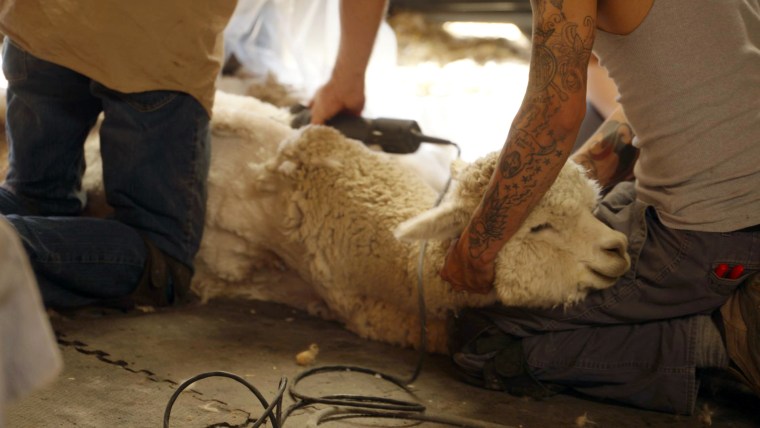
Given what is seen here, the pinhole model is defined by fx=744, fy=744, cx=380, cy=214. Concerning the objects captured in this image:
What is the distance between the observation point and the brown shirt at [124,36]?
93.0 inches

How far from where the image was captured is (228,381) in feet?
7.13

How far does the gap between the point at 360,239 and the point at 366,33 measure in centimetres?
88

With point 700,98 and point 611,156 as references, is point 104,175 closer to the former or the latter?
point 611,156

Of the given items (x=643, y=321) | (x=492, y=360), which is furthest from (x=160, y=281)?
(x=643, y=321)

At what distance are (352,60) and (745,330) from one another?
1.71 meters

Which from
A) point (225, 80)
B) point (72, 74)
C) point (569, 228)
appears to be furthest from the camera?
point (225, 80)

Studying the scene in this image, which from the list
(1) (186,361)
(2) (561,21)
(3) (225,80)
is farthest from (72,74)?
(2) (561,21)

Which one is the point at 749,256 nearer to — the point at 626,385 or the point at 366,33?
the point at 626,385

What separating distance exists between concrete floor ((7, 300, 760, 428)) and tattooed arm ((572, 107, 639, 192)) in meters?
0.87

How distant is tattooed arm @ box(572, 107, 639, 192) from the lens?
2.80 meters

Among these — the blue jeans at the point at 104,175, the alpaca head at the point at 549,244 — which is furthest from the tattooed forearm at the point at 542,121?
the blue jeans at the point at 104,175

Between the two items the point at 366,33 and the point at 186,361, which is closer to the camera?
the point at 186,361

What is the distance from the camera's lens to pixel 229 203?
2.91 meters

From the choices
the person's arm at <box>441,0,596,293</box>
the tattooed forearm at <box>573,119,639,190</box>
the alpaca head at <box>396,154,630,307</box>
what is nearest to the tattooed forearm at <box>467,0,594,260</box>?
the person's arm at <box>441,0,596,293</box>
